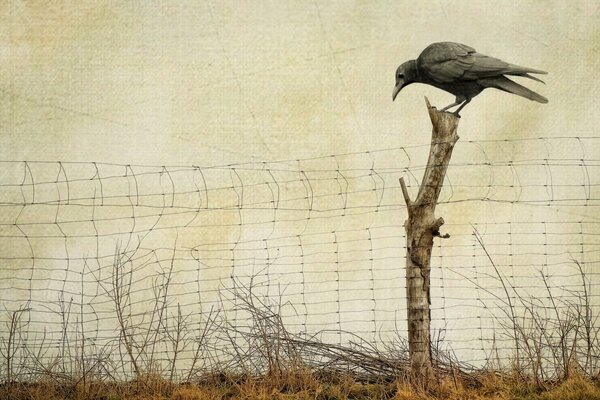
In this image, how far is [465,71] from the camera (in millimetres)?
7859

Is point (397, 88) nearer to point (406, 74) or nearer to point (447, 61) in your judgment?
point (406, 74)

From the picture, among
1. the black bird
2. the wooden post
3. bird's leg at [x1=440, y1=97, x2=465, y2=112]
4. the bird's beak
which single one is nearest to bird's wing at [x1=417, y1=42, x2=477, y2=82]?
the black bird

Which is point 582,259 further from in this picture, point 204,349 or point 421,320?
point 204,349

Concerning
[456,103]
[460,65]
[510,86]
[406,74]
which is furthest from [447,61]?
[510,86]

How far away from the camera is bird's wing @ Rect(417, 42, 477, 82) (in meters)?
7.88

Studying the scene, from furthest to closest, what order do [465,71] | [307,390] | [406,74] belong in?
1. [406,74]
2. [465,71]
3. [307,390]

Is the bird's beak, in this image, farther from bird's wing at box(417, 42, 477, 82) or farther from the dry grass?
the dry grass

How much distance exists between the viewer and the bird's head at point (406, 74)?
8.30 meters

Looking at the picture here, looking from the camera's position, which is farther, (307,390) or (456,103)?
(456,103)

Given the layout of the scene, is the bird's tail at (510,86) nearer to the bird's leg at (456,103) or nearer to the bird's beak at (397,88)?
the bird's leg at (456,103)

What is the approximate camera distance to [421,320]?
24.4ft

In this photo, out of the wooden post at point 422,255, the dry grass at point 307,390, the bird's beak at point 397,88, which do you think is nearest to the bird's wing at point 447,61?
the bird's beak at point 397,88

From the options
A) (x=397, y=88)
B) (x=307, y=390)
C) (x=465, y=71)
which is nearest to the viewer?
(x=307, y=390)

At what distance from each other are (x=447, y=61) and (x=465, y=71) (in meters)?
0.20
